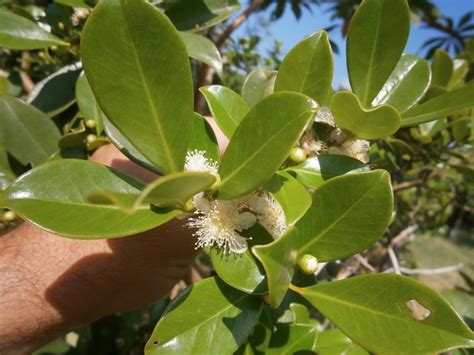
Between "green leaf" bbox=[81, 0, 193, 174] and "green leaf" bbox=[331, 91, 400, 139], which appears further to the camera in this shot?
"green leaf" bbox=[331, 91, 400, 139]

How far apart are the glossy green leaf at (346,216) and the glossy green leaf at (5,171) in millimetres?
778

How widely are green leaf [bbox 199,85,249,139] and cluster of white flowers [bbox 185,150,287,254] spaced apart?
67 mm

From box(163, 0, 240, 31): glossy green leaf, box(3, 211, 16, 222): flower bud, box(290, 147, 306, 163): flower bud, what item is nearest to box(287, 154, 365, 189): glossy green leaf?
box(290, 147, 306, 163): flower bud

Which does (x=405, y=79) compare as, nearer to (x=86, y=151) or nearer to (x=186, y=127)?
(x=186, y=127)

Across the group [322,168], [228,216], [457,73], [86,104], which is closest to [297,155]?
[322,168]

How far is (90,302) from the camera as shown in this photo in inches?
40.8

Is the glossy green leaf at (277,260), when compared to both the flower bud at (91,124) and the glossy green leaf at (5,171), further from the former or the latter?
the glossy green leaf at (5,171)

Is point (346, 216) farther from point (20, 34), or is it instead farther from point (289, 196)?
point (20, 34)

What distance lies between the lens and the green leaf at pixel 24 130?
105 cm

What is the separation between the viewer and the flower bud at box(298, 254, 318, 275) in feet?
2.17

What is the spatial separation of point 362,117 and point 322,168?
0.37 ft

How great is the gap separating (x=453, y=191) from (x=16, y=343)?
2328 millimetres

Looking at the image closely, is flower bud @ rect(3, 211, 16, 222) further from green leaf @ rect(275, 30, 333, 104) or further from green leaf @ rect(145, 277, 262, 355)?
green leaf @ rect(275, 30, 333, 104)

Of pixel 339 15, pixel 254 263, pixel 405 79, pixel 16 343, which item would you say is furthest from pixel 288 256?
pixel 339 15
